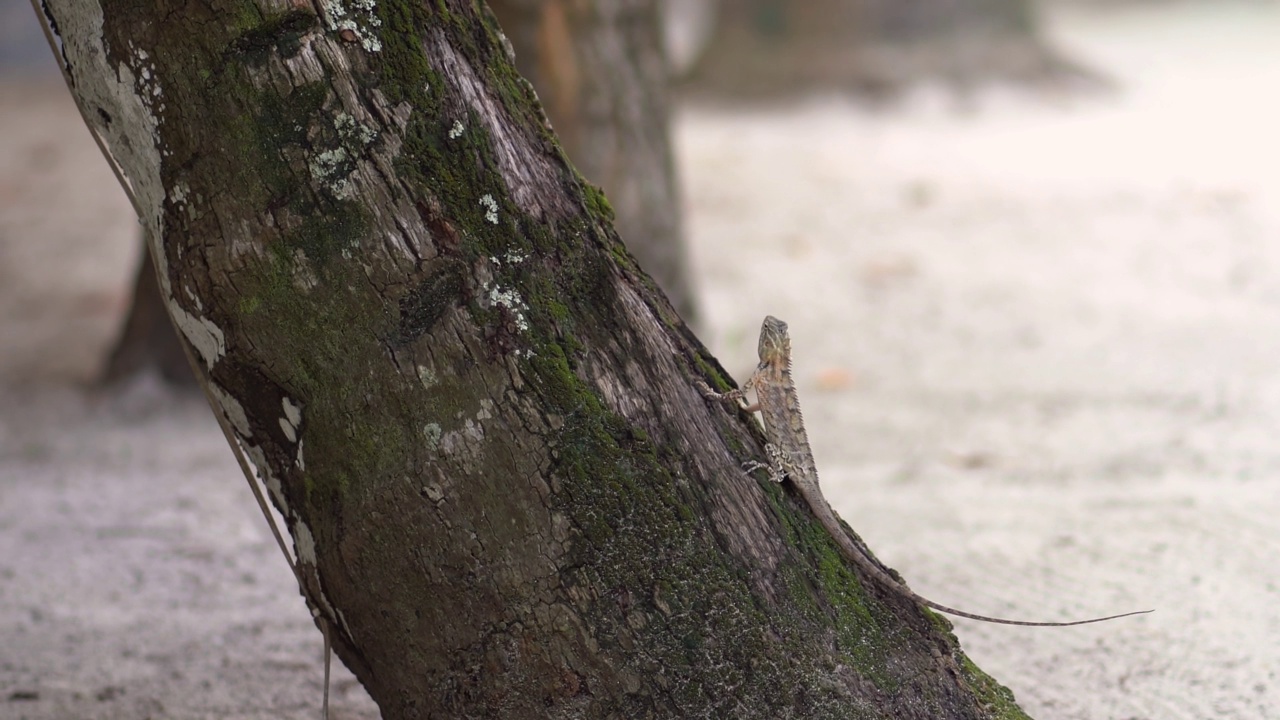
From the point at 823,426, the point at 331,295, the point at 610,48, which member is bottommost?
the point at 331,295

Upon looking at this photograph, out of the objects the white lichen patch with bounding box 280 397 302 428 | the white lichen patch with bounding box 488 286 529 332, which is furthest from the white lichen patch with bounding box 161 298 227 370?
the white lichen patch with bounding box 488 286 529 332

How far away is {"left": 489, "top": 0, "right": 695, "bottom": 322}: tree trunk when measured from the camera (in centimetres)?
551

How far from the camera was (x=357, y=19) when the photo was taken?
6.18 feet

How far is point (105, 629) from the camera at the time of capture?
3158 mm

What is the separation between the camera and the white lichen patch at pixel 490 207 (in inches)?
75.8

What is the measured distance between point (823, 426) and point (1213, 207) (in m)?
4.25

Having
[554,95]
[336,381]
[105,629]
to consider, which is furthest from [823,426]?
[336,381]

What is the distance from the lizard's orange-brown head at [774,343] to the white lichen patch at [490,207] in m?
1.41

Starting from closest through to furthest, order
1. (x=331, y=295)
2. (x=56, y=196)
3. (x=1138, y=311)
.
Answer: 1. (x=331, y=295)
2. (x=1138, y=311)
3. (x=56, y=196)

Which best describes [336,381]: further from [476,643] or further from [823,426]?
[823,426]

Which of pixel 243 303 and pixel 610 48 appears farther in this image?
pixel 610 48

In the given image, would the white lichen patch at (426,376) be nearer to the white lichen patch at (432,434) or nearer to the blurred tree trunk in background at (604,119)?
the white lichen patch at (432,434)

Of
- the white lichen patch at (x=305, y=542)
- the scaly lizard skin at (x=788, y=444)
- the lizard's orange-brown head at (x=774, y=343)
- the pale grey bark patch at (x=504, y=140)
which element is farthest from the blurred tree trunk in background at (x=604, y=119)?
the white lichen patch at (x=305, y=542)

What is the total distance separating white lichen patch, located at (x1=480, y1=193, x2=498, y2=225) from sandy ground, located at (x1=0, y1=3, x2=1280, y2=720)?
136 cm
